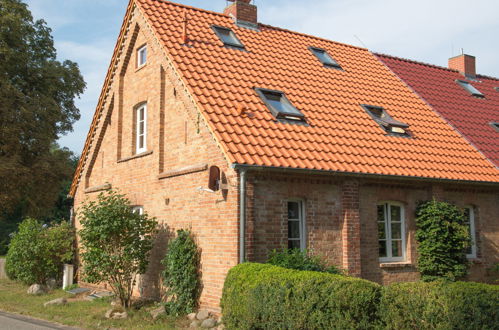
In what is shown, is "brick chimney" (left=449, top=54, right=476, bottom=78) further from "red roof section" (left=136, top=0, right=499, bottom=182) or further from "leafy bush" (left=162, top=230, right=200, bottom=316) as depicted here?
"leafy bush" (left=162, top=230, right=200, bottom=316)

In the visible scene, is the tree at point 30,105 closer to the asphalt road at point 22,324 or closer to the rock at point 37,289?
the rock at point 37,289

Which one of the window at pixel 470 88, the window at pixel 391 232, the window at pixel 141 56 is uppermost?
the window at pixel 470 88

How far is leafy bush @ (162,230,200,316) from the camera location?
1173 cm

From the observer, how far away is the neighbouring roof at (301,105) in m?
12.0

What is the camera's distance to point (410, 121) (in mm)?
16031

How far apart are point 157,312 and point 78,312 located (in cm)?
235

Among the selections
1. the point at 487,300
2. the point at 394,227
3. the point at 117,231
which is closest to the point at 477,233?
the point at 394,227

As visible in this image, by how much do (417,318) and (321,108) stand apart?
750cm

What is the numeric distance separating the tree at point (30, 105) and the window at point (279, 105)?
1553 centimetres

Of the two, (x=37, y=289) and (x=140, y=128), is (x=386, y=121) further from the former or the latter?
(x=37, y=289)

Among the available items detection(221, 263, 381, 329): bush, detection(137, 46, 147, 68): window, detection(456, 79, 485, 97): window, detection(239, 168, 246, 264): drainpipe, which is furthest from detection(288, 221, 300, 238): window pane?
detection(456, 79, 485, 97): window

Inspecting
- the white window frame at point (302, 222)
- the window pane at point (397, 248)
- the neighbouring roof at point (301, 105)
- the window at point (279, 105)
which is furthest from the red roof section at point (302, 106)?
the window pane at point (397, 248)

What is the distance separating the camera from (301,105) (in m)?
14.0

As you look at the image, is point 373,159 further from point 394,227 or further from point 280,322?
point 280,322
